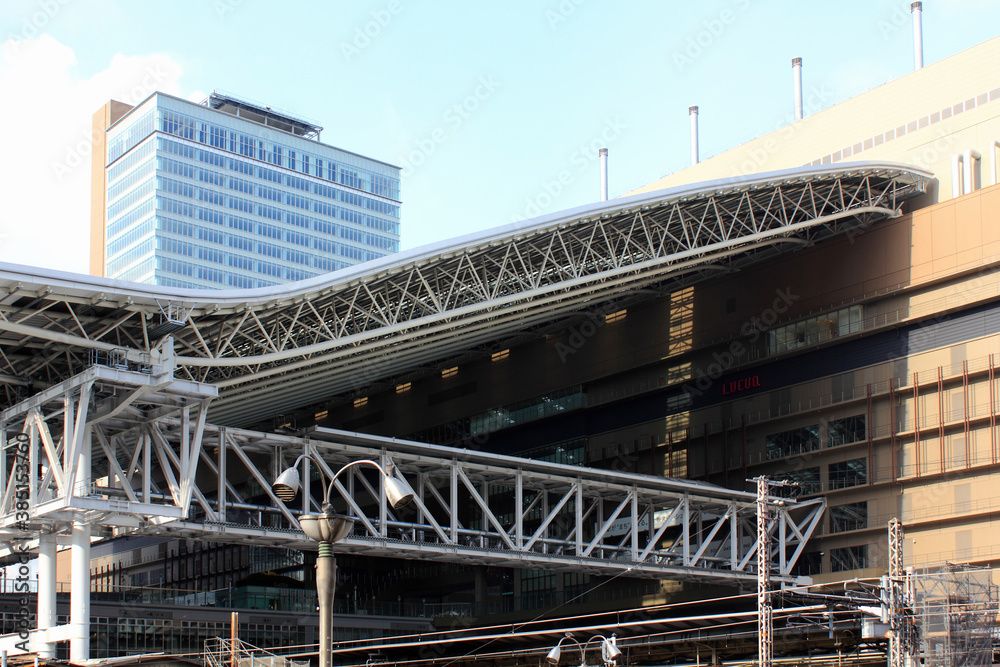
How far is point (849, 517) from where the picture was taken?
192 feet

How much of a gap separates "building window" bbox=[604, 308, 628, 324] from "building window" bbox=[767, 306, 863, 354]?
9.85 metres

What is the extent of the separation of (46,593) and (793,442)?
123 ft

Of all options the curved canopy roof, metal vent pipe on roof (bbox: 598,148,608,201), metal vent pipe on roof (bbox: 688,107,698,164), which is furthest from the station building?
metal vent pipe on roof (bbox: 598,148,608,201)

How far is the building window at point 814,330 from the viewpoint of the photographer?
59406mm

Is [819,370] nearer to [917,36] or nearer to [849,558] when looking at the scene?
[849,558]

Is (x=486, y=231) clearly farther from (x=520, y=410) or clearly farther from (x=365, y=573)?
(x=365, y=573)

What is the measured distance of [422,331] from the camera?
5138 cm

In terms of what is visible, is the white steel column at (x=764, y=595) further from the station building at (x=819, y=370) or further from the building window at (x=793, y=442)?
the building window at (x=793, y=442)

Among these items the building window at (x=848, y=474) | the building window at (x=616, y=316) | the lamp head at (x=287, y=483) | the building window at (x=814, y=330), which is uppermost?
the building window at (x=616, y=316)

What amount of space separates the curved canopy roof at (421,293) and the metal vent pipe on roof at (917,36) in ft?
34.9

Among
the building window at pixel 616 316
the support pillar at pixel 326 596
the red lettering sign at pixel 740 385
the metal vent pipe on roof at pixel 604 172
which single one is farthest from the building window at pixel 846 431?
the support pillar at pixel 326 596

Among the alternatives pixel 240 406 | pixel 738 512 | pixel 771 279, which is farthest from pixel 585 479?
pixel 240 406

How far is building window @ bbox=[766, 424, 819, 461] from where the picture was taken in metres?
60.3

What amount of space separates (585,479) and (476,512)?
2315 centimetres
